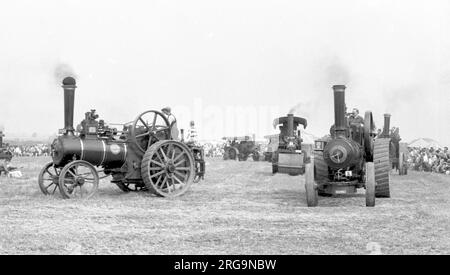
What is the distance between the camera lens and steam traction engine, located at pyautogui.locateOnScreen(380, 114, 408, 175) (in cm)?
1842

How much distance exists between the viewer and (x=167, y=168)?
10.9 metres

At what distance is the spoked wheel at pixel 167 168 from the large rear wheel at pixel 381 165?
3687 mm

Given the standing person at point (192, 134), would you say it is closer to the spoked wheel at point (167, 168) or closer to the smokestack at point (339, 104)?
the spoked wheel at point (167, 168)

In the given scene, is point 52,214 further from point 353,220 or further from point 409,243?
point 409,243

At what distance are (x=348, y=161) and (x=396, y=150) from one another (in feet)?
34.8

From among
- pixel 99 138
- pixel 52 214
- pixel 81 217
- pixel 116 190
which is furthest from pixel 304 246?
pixel 116 190

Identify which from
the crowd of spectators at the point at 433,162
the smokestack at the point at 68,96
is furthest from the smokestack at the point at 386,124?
the smokestack at the point at 68,96

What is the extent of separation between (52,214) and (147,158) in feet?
9.00

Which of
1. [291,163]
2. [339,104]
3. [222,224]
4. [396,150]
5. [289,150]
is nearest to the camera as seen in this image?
[222,224]

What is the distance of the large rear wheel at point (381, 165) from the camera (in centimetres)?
968

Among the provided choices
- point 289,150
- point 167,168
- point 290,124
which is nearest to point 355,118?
point 167,168

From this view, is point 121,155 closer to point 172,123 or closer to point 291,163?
point 172,123

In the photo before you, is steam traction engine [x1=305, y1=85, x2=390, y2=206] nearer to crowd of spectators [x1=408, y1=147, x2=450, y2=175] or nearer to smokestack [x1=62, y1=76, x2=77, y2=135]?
smokestack [x1=62, y1=76, x2=77, y2=135]

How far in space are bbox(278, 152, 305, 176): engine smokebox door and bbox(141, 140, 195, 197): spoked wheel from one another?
6.93 meters
